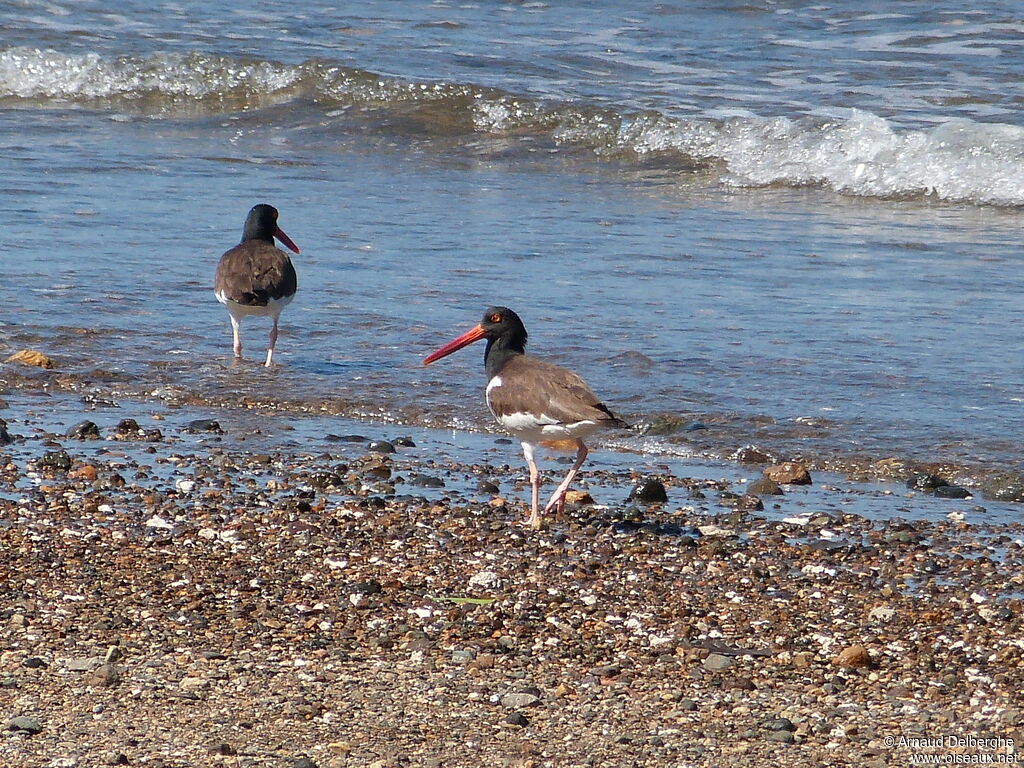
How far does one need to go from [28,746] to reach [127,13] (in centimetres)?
1839

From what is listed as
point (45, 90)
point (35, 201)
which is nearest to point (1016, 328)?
point (35, 201)

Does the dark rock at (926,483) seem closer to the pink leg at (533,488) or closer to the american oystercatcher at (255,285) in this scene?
the pink leg at (533,488)

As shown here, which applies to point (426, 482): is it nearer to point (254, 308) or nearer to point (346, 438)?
point (346, 438)

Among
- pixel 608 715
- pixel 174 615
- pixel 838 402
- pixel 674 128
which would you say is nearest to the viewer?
pixel 608 715

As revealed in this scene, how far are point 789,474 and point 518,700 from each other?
255 centimetres

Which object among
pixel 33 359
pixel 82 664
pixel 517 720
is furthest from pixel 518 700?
pixel 33 359

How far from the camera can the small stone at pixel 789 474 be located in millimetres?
6141

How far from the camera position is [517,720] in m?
3.81

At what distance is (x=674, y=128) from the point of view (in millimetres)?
14578

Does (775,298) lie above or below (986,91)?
below

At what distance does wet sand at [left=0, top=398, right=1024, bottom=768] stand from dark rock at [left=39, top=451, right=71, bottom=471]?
0.01 metres

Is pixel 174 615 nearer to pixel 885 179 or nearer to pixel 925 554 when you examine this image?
pixel 925 554

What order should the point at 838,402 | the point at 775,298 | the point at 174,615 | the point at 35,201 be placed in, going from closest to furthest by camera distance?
the point at 174,615 < the point at 838,402 < the point at 775,298 < the point at 35,201

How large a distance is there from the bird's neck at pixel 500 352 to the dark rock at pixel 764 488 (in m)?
1.14
